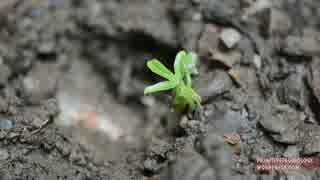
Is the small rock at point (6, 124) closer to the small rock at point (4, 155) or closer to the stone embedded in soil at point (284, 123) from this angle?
the small rock at point (4, 155)

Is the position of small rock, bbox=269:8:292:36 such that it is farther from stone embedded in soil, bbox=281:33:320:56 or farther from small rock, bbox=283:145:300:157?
small rock, bbox=283:145:300:157

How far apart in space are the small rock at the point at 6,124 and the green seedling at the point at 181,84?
64 centimetres

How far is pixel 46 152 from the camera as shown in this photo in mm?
2172

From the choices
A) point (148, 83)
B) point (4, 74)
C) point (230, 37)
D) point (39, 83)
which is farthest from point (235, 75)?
point (4, 74)

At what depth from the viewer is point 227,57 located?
2.46 metres

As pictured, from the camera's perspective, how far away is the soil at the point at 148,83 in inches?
83.0

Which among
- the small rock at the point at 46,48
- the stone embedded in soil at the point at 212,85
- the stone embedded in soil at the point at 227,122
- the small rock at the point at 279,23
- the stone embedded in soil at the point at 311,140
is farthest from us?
the small rock at the point at 46,48

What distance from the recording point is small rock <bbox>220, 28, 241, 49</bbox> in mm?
2487

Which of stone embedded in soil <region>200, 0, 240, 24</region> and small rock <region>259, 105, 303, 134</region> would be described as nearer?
small rock <region>259, 105, 303, 134</region>

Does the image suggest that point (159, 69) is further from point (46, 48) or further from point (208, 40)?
point (46, 48)

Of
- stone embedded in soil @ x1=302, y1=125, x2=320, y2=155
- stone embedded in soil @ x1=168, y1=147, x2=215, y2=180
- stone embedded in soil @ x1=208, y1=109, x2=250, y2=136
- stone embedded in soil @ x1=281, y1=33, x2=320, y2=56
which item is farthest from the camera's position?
stone embedded in soil @ x1=281, y1=33, x2=320, y2=56

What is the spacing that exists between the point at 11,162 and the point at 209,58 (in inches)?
42.5

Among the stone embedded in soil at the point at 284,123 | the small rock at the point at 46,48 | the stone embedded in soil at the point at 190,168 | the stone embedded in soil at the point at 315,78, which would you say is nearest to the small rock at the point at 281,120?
the stone embedded in soil at the point at 284,123

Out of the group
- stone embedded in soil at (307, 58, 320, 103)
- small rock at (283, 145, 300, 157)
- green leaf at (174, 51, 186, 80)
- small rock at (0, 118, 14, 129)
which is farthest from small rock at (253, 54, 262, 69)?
small rock at (0, 118, 14, 129)
